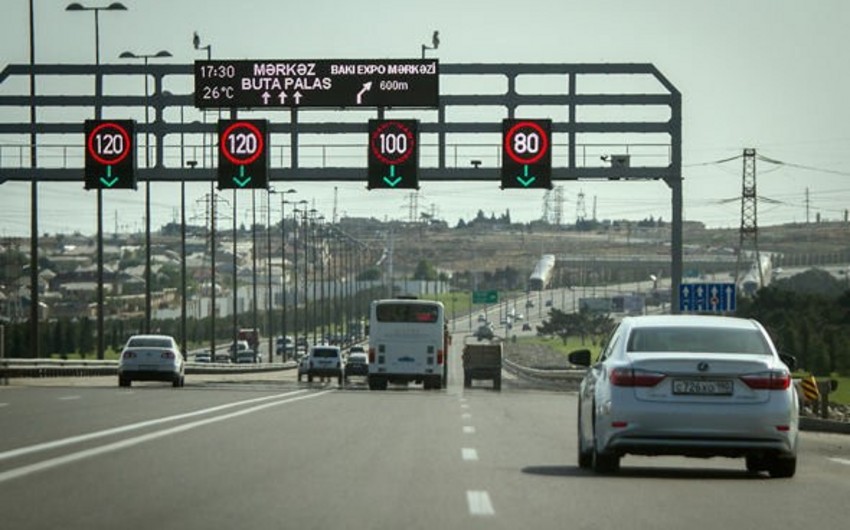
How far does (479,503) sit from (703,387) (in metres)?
3.77

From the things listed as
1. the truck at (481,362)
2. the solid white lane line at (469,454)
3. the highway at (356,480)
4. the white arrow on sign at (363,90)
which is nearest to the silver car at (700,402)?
the highway at (356,480)

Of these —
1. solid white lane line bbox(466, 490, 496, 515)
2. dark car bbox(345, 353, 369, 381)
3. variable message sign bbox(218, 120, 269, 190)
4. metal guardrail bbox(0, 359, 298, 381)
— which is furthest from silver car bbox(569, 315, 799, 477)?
dark car bbox(345, 353, 369, 381)

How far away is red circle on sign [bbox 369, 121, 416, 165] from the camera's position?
54844 mm

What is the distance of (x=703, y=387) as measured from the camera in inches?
746

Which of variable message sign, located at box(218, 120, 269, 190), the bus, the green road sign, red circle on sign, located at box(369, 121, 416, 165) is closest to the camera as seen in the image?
red circle on sign, located at box(369, 121, 416, 165)

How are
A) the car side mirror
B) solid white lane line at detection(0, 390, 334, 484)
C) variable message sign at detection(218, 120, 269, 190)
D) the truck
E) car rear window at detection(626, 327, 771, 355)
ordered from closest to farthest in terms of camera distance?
solid white lane line at detection(0, 390, 334, 484) < car rear window at detection(626, 327, 771, 355) < the car side mirror < variable message sign at detection(218, 120, 269, 190) < the truck

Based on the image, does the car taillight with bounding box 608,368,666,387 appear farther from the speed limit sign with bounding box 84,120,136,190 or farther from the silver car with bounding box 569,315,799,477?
the speed limit sign with bounding box 84,120,136,190

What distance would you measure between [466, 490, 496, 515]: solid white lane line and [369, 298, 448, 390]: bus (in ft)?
160

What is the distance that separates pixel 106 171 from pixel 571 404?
16605 mm

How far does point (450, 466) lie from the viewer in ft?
67.7

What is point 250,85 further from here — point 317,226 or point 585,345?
point 585,345

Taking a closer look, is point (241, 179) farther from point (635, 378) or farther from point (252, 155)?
point (635, 378)

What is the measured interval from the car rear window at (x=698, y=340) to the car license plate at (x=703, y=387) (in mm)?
517

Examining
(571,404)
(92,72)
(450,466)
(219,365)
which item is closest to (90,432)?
(450,466)
